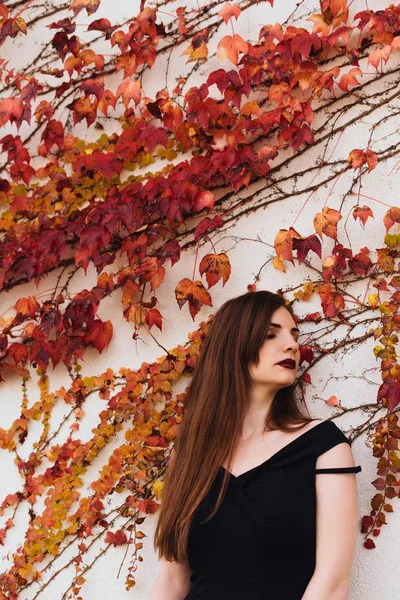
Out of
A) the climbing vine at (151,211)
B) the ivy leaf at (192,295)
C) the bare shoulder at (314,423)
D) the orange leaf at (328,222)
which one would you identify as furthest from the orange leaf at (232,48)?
the bare shoulder at (314,423)

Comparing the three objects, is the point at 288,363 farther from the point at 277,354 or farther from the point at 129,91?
the point at 129,91

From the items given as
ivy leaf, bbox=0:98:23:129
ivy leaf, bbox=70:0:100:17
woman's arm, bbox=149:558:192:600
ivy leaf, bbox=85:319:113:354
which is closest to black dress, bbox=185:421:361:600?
woman's arm, bbox=149:558:192:600

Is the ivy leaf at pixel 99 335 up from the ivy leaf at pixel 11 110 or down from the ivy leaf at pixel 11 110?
down

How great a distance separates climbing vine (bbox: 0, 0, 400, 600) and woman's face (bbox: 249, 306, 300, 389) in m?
0.19

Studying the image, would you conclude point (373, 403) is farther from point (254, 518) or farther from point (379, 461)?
point (254, 518)

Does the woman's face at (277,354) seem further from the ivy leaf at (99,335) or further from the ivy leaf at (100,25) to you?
the ivy leaf at (100,25)

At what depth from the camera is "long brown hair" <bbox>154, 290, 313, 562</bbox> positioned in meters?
2.17

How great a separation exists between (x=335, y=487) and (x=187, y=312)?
36.4 inches

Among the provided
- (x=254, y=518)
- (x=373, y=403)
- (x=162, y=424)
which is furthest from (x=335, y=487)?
(x=162, y=424)

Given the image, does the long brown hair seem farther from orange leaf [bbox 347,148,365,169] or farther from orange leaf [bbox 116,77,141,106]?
orange leaf [bbox 116,77,141,106]

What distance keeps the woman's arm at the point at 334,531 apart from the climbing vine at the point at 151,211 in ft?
0.86

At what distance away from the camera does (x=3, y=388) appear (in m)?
2.97

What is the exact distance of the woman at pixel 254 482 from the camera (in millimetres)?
1967

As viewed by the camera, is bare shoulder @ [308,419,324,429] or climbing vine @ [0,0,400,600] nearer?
bare shoulder @ [308,419,324,429]
